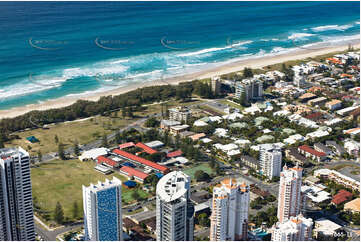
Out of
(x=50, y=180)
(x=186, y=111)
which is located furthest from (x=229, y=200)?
(x=186, y=111)

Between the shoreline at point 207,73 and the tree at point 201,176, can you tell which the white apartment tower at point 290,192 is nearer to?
the tree at point 201,176

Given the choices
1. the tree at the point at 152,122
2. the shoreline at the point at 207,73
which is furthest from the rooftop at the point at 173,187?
the shoreline at the point at 207,73

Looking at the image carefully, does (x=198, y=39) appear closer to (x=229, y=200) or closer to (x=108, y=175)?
(x=108, y=175)

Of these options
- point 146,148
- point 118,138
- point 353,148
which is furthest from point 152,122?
point 353,148

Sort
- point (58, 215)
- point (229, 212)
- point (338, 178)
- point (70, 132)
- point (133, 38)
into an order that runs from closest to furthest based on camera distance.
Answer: point (229, 212) → point (58, 215) → point (338, 178) → point (70, 132) → point (133, 38)

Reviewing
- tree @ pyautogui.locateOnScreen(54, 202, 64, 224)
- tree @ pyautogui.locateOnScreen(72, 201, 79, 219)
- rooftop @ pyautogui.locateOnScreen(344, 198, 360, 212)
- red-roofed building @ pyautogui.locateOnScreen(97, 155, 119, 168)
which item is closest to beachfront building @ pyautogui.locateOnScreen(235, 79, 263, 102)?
red-roofed building @ pyautogui.locateOnScreen(97, 155, 119, 168)

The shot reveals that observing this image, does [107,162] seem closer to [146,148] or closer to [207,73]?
[146,148]

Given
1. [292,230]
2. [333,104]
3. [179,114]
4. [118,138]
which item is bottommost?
[118,138]
